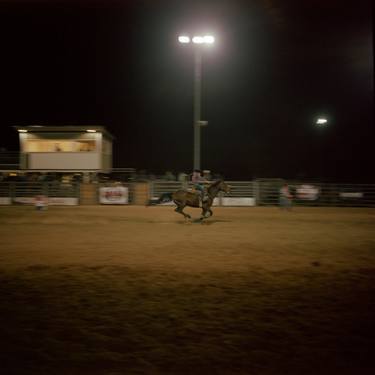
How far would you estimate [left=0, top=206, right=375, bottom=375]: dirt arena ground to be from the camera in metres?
4.20

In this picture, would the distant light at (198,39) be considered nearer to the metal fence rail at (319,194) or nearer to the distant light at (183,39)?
the distant light at (183,39)

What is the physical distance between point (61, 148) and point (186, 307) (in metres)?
28.7

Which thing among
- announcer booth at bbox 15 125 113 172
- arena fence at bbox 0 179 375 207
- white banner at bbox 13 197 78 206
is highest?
announcer booth at bbox 15 125 113 172

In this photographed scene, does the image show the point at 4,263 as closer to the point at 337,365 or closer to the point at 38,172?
the point at 337,365

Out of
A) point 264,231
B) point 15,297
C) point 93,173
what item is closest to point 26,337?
point 15,297

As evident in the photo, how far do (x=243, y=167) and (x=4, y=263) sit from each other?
4026cm

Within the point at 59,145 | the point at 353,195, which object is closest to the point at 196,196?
the point at 353,195

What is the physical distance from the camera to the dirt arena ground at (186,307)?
4.20 m

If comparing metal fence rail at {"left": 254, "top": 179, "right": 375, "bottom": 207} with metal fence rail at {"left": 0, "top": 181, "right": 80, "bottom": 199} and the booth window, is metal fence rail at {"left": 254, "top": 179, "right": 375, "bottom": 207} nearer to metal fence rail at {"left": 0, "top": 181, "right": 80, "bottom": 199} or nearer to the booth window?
metal fence rail at {"left": 0, "top": 181, "right": 80, "bottom": 199}

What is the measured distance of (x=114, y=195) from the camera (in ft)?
84.7

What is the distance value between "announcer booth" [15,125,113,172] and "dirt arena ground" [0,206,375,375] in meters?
21.3

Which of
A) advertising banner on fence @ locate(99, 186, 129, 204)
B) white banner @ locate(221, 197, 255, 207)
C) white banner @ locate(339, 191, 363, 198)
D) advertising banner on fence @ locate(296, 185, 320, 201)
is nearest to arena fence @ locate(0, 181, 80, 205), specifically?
advertising banner on fence @ locate(99, 186, 129, 204)

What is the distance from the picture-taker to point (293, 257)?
9.44m

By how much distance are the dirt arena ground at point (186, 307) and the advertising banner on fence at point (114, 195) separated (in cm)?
1415
